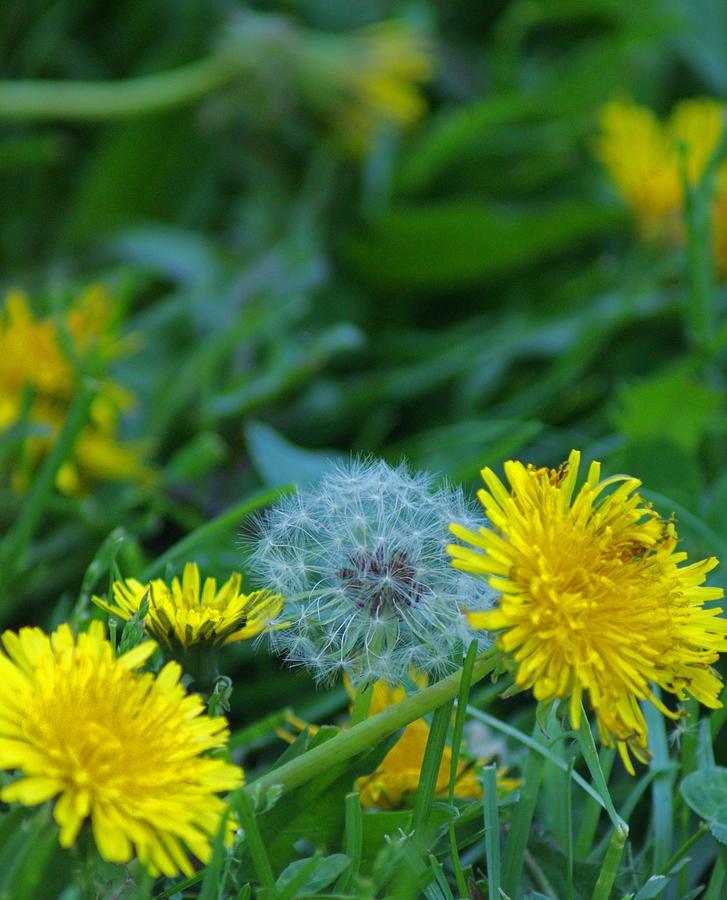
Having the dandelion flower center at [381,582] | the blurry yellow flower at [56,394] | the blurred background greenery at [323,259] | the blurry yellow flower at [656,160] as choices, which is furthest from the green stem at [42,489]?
the blurry yellow flower at [656,160]

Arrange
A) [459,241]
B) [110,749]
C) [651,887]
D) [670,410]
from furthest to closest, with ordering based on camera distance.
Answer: [459,241] → [670,410] → [651,887] → [110,749]

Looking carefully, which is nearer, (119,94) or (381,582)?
(381,582)

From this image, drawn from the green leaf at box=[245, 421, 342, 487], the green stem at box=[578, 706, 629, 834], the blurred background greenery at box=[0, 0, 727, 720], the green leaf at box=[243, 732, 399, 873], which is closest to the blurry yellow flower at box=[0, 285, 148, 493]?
the blurred background greenery at box=[0, 0, 727, 720]

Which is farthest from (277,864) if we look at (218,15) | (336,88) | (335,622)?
(218,15)

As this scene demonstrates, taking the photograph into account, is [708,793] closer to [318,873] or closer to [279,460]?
[318,873]

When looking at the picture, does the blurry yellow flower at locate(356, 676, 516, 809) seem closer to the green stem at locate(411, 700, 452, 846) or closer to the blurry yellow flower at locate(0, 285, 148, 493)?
the green stem at locate(411, 700, 452, 846)

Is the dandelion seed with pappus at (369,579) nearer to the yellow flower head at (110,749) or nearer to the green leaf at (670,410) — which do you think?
the yellow flower head at (110,749)

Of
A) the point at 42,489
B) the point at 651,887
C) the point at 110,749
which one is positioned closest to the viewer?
the point at 110,749

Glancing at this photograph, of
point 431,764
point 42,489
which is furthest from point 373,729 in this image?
point 42,489
